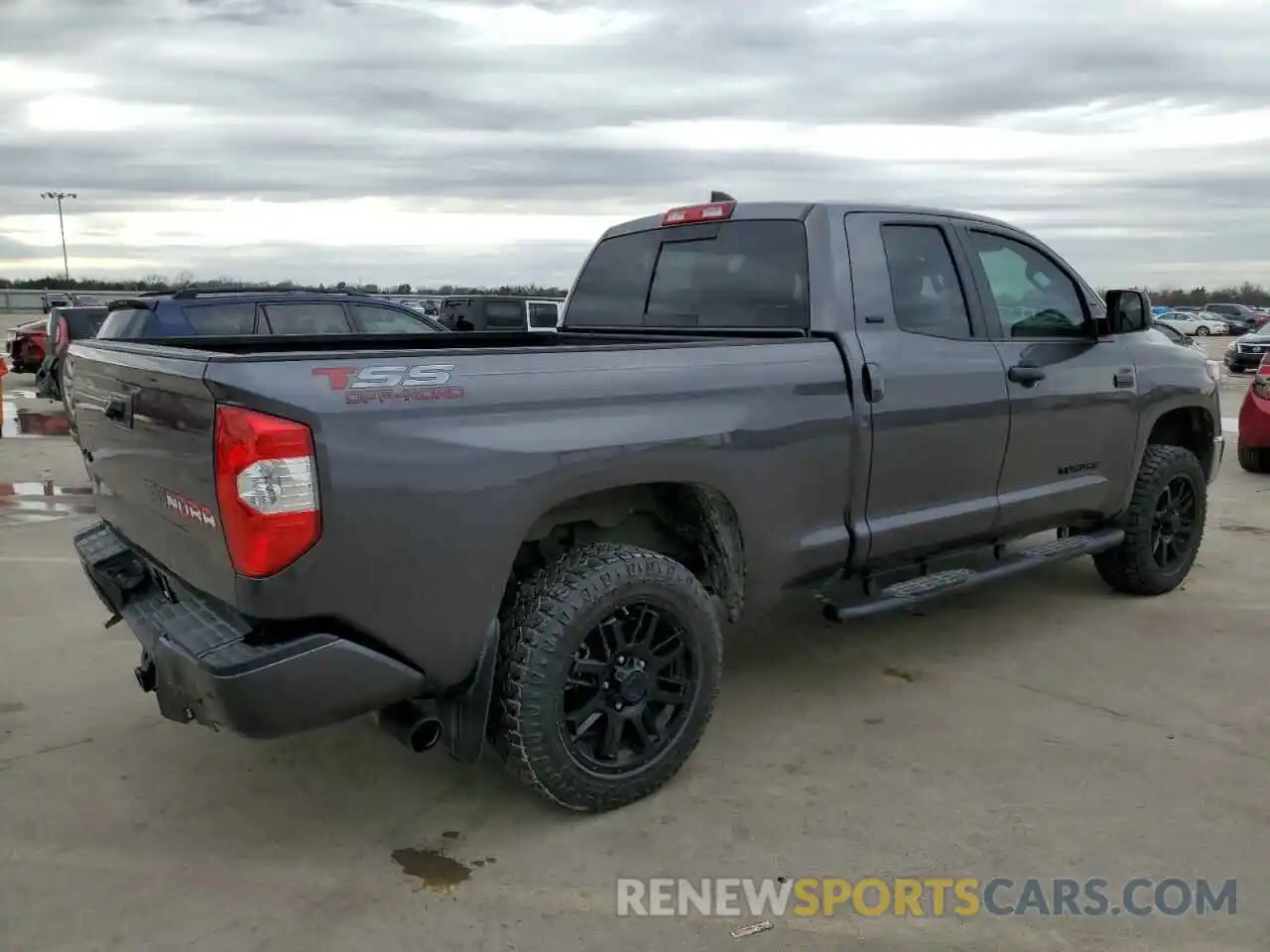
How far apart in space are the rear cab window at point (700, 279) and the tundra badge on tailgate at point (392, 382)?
1.69m

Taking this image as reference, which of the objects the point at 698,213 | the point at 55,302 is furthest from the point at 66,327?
the point at 698,213

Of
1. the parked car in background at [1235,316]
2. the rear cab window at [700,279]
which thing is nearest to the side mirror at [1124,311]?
the rear cab window at [700,279]

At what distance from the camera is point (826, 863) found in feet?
9.99

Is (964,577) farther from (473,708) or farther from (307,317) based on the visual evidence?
(307,317)

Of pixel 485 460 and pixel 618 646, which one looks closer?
pixel 485 460

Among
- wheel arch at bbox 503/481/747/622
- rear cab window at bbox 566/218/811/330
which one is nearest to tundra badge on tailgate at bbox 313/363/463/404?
wheel arch at bbox 503/481/747/622

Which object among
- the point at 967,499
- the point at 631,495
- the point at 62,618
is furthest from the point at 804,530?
the point at 62,618

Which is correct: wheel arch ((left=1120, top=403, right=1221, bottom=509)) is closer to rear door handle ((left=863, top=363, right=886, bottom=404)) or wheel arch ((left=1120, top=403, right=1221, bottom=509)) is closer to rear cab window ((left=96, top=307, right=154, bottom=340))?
A: rear door handle ((left=863, top=363, right=886, bottom=404))

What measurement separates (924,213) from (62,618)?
458 centimetres

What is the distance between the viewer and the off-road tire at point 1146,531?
542cm

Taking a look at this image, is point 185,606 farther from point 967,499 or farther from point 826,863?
→ point 967,499

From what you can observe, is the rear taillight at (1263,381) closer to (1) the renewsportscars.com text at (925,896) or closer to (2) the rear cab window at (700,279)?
(2) the rear cab window at (700,279)

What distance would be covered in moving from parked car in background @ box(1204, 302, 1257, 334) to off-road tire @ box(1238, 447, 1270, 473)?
49.3m

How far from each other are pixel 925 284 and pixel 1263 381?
21.5ft
